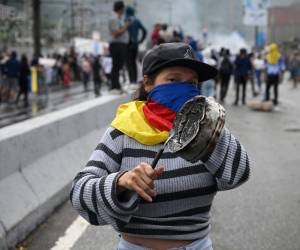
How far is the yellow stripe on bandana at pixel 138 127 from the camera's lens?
2.46 metres

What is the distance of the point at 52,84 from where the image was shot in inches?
1534

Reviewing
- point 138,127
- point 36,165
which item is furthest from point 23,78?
point 138,127

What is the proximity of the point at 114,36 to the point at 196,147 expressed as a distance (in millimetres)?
11073

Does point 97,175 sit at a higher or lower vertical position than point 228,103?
higher

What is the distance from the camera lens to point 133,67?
14312mm

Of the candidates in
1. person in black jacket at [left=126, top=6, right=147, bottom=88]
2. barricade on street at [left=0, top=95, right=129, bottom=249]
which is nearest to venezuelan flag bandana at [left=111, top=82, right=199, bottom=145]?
barricade on street at [left=0, top=95, right=129, bottom=249]

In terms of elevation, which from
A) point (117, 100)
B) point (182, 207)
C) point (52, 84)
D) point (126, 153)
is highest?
point (126, 153)

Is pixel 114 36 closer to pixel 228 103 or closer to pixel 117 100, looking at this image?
pixel 117 100

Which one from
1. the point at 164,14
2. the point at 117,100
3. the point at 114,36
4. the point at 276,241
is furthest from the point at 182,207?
the point at 164,14

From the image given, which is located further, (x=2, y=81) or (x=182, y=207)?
(x=2, y=81)

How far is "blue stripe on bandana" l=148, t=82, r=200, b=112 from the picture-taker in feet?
8.00

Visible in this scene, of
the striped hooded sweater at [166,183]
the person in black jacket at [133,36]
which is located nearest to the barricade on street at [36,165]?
the striped hooded sweater at [166,183]

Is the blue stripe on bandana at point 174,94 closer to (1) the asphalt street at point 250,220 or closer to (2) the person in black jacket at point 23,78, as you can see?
(1) the asphalt street at point 250,220

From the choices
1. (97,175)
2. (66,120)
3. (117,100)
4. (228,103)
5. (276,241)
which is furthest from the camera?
(228,103)
